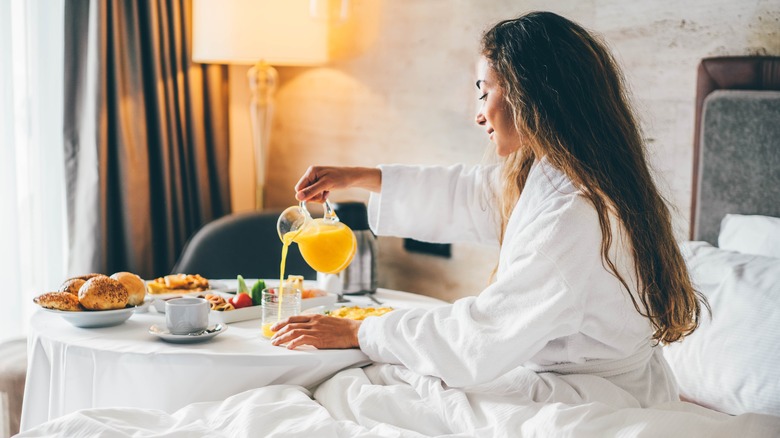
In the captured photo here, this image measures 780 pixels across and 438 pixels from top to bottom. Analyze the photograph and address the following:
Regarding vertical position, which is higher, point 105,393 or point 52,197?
point 52,197

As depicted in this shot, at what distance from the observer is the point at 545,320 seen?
4.71ft

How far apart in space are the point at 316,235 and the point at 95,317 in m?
0.49

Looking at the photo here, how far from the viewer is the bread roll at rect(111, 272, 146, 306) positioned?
1816 mm

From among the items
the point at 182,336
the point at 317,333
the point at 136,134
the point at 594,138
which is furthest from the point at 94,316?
the point at 136,134

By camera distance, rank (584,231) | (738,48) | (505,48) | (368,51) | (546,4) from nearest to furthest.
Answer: (584,231), (505,48), (738,48), (546,4), (368,51)

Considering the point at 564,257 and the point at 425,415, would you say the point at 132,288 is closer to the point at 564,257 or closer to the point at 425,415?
the point at 425,415

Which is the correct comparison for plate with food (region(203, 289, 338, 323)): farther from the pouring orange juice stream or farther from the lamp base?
the lamp base

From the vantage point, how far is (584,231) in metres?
1.47

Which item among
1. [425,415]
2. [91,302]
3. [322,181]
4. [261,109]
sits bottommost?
[425,415]

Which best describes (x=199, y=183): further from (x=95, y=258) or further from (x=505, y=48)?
(x=505, y=48)

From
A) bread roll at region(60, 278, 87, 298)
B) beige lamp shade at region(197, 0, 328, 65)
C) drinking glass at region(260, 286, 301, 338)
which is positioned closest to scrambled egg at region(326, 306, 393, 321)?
drinking glass at region(260, 286, 301, 338)

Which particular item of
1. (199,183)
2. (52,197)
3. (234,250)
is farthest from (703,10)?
(52,197)

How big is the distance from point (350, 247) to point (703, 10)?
1.10 metres

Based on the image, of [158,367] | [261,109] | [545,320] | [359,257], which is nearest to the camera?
[545,320]
